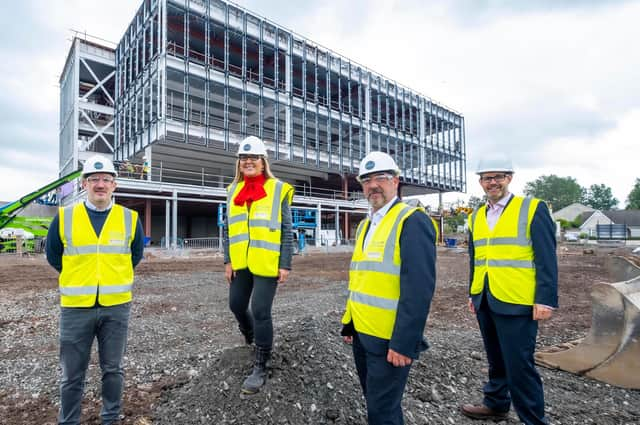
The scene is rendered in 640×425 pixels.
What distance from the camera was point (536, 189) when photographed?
305 feet

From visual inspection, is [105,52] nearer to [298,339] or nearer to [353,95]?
[353,95]

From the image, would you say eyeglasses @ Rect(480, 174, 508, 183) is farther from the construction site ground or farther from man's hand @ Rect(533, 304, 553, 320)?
the construction site ground

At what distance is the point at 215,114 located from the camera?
2875cm

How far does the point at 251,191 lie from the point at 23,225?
2300 cm

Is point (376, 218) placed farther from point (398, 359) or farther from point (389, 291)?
point (398, 359)

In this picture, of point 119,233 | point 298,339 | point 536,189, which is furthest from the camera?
point 536,189

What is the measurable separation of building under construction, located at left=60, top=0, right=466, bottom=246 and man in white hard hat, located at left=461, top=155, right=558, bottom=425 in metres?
18.9

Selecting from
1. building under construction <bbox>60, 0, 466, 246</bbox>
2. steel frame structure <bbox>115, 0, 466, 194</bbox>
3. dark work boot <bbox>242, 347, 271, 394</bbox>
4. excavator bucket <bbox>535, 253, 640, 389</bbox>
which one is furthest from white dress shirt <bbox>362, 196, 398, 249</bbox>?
steel frame structure <bbox>115, 0, 466, 194</bbox>

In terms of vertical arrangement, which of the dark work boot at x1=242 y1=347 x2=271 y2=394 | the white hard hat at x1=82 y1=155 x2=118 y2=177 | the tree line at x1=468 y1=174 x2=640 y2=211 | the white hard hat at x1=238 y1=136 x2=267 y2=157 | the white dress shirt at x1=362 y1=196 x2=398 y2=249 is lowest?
the dark work boot at x1=242 y1=347 x2=271 y2=394

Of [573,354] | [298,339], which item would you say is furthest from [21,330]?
[573,354]

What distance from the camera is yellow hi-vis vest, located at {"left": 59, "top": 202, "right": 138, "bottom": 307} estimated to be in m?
2.57

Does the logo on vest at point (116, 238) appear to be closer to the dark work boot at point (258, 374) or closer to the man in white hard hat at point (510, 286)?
the dark work boot at point (258, 374)

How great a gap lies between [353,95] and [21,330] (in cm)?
3358

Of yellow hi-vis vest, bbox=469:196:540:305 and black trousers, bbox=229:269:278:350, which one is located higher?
yellow hi-vis vest, bbox=469:196:540:305
